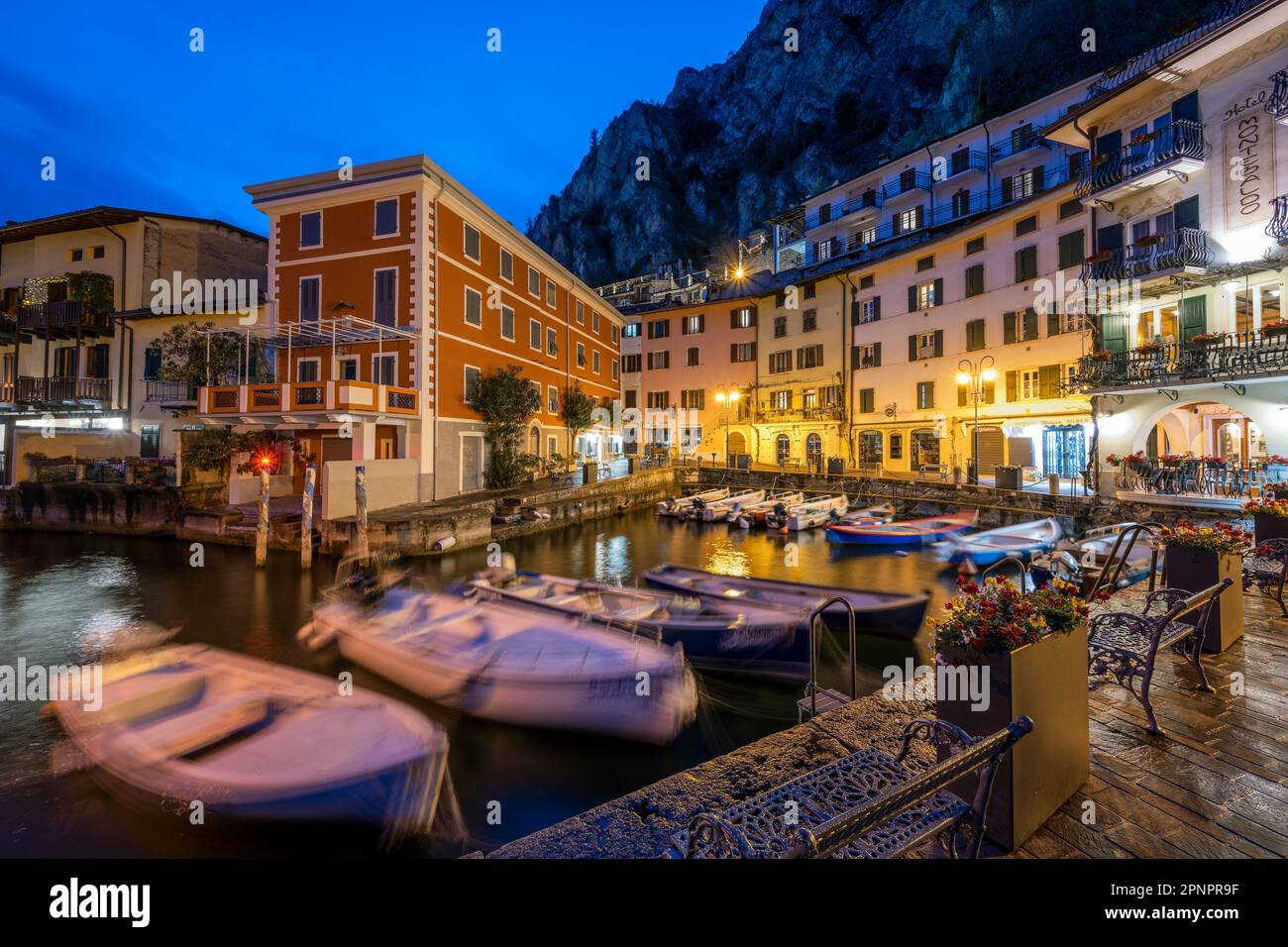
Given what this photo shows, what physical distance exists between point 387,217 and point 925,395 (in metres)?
29.5

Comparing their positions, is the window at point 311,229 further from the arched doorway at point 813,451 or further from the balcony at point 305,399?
the arched doorway at point 813,451

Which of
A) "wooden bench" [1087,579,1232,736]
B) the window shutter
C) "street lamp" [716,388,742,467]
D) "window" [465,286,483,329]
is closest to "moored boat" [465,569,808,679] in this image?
"wooden bench" [1087,579,1232,736]

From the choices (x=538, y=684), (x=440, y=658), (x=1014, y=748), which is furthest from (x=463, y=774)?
(x=1014, y=748)

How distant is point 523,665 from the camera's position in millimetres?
8391

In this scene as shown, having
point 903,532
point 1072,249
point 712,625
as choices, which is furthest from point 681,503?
point 712,625

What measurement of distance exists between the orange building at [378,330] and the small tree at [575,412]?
842 cm

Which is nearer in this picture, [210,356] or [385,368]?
[385,368]

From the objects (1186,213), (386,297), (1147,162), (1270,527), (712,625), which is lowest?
(712,625)

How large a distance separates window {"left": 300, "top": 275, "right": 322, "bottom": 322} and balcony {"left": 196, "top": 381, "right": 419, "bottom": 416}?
5.11m

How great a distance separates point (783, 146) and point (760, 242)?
22928 millimetres

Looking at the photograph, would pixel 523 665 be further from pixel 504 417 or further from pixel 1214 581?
pixel 504 417

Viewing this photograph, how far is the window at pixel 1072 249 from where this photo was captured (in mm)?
24938

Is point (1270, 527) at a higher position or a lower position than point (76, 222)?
lower
